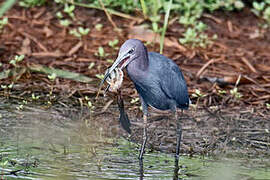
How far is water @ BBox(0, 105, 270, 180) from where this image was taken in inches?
161

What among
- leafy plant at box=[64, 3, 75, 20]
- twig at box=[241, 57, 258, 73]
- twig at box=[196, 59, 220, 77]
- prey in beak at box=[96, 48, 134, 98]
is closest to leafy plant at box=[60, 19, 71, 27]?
leafy plant at box=[64, 3, 75, 20]

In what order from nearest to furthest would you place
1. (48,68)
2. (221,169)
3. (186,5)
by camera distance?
1. (221,169)
2. (48,68)
3. (186,5)

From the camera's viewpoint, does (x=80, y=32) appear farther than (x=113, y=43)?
Yes

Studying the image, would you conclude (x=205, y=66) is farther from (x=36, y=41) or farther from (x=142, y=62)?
(x=142, y=62)

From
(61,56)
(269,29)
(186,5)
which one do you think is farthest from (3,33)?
(269,29)

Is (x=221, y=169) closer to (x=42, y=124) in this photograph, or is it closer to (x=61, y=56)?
(x=42, y=124)

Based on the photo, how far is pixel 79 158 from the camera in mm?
4445

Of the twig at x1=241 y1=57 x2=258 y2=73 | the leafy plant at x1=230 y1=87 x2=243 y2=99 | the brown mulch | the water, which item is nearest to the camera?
the water

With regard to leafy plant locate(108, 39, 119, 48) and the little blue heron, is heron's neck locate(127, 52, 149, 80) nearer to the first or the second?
the little blue heron

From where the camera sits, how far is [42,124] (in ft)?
17.3

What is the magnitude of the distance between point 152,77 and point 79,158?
2.90ft

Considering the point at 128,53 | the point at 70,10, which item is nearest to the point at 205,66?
the point at 70,10

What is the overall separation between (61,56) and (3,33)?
957 mm

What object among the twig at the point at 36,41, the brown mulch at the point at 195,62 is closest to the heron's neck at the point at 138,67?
the brown mulch at the point at 195,62
